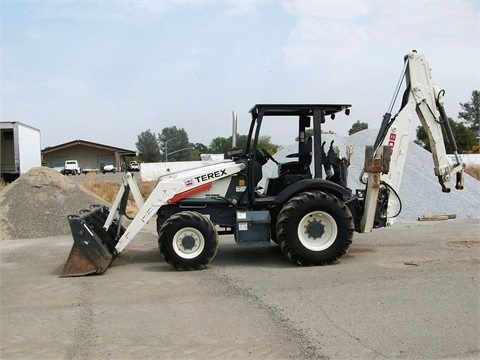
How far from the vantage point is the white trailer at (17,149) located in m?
23.4

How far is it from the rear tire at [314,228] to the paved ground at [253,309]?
0.91 ft

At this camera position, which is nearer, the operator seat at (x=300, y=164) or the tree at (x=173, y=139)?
the operator seat at (x=300, y=164)

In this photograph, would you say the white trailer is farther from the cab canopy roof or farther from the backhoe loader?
the cab canopy roof

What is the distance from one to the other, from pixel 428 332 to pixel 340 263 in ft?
10.6

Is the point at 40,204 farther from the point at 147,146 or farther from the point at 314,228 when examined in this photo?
the point at 147,146

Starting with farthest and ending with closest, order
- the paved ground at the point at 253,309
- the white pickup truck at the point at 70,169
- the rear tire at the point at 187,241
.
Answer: the white pickup truck at the point at 70,169 → the rear tire at the point at 187,241 → the paved ground at the point at 253,309

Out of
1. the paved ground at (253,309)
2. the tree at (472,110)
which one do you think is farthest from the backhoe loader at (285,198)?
the tree at (472,110)

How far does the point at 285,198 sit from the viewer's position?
8234mm

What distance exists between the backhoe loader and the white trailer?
16.1m

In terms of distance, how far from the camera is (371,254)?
350 inches

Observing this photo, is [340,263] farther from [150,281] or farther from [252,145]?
[150,281]

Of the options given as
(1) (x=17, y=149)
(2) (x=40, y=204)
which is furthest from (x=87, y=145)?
(2) (x=40, y=204)

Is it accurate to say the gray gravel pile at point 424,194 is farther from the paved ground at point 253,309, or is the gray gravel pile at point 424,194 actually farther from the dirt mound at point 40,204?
the dirt mound at point 40,204

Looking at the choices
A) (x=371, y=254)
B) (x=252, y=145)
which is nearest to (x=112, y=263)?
(x=252, y=145)
